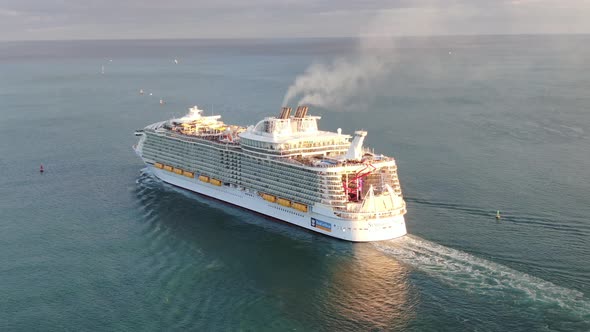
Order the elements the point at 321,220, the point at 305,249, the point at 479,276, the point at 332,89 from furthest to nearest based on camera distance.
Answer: the point at 332,89 → the point at 321,220 → the point at 305,249 → the point at 479,276

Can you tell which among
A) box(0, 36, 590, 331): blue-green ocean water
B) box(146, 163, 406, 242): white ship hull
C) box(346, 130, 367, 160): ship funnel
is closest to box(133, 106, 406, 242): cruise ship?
box(146, 163, 406, 242): white ship hull

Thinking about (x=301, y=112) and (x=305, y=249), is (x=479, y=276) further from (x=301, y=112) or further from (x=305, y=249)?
(x=301, y=112)

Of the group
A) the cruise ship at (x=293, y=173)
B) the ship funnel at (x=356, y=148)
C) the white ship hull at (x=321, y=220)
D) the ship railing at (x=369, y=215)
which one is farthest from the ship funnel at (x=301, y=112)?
the ship railing at (x=369, y=215)

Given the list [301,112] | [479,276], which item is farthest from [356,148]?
[479,276]

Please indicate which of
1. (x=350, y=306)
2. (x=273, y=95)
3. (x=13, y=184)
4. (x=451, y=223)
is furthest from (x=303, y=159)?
(x=273, y=95)

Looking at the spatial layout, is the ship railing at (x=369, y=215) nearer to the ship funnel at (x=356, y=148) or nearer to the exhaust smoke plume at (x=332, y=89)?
the ship funnel at (x=356, y=148)

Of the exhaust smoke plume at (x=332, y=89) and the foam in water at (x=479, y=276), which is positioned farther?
the exhaust smoke plume at (x=332, y=89)

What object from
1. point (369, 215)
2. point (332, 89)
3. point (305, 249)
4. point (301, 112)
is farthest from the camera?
point (332, 89)

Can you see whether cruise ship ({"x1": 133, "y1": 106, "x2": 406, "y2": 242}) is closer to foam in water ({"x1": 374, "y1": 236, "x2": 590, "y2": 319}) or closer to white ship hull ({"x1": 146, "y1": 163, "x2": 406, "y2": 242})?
white ship hull ({"x1": 146, "y1": 163, "x2": 406, "y2": 242})

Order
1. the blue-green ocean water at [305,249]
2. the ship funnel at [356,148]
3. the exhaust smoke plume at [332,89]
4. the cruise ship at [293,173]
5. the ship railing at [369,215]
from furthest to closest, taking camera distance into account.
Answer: the exhaust smoke plume at [332,89], the ship funnel at [356,148], the cruise ship at [293,173], the ship railing at [369,215], the blue-green ocean water at [305,249]
